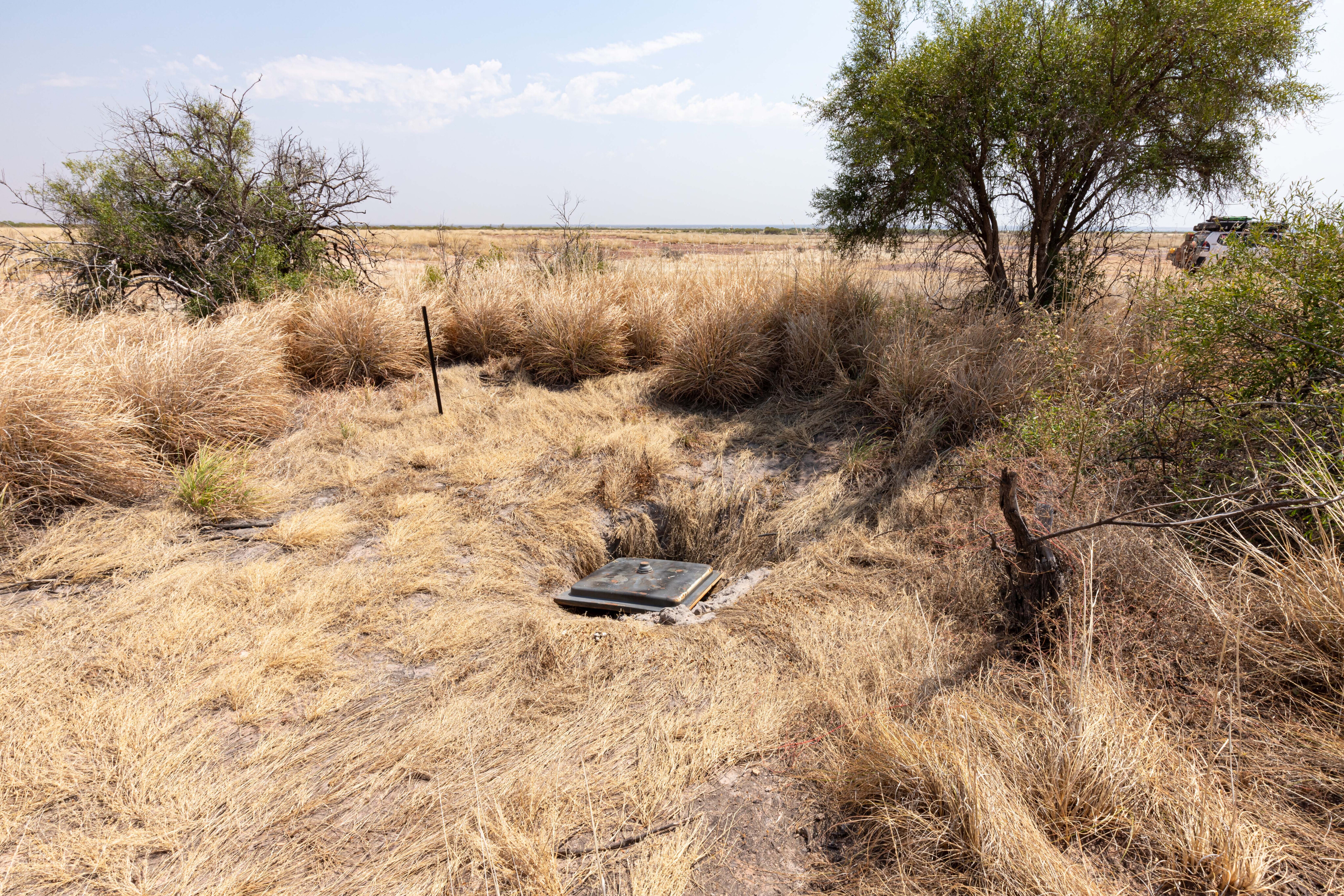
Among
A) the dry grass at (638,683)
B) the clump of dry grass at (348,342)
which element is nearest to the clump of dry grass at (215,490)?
the dry grass at (638,683)

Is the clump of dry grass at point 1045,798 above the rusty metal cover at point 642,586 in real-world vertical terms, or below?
above

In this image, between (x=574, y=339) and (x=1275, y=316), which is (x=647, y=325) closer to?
(x=574, y=339)

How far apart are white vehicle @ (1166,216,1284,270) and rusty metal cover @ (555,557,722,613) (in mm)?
3534

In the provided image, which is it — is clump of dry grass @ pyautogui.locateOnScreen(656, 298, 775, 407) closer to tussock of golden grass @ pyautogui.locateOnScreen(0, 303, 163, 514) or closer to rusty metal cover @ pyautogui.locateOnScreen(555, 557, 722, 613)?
rusty metal cover @ pyautogui.locateOnScreen(555, 557, 722, 613)

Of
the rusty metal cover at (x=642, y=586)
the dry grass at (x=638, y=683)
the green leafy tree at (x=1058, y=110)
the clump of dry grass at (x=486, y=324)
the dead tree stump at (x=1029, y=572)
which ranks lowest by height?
the rusty metal cover at (x=642, y=586)

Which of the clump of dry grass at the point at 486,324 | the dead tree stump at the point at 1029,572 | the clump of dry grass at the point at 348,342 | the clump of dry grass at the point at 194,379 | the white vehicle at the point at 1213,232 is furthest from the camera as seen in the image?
the clump of dry grass at the point at 486,324

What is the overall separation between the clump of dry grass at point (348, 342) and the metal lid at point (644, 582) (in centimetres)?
407

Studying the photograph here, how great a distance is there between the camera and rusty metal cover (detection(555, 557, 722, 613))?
12.4ft

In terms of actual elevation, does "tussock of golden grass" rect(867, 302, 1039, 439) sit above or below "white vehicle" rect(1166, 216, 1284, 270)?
below

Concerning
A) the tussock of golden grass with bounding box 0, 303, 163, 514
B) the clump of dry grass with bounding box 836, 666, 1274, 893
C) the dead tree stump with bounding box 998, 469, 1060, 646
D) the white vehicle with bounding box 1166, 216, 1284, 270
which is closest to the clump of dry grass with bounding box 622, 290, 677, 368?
the tussock of golden grass with bounding box 0, 303, 163, 514

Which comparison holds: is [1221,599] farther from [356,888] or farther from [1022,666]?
[356,888]

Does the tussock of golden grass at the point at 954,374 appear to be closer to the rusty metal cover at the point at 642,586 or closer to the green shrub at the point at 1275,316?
the green shrub at the point at 1275,316

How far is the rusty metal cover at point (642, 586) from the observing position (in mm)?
3791

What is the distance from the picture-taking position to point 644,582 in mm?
4039
